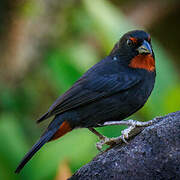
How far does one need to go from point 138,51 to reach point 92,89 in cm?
58

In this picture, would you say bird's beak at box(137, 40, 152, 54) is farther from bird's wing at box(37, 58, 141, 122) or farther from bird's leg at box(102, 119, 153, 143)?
bird's leg at box(102, 119, 153, 143)

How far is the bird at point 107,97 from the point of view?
13.2 feet

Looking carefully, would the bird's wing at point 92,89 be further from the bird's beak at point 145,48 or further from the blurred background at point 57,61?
the blurred background at point 57,61

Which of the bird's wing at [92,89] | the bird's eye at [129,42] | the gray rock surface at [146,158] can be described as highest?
the bird's eye at [129,42]

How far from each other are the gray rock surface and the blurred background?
3.26 ft

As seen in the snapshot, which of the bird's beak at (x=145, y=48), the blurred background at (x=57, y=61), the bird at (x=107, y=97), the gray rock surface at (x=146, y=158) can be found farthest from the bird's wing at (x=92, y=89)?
the gray rock surface at (x=146, y=158)

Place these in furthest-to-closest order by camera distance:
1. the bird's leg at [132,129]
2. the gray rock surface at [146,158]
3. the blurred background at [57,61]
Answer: the blurred background at [57,61]
the bird's leg at [132,129]
the gray rock surface at [146,158]

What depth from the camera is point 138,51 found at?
4234mm

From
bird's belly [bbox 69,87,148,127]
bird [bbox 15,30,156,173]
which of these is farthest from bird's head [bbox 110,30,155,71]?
bird's belly [bbox 69,87,148,127]

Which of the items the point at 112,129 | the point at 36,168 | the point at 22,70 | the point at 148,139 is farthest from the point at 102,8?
the point at 148,139

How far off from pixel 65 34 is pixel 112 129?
3311mm

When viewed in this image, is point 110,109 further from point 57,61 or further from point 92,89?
point 57,61

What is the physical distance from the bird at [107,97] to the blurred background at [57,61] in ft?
1.69

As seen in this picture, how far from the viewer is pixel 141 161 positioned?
3.12 meters
